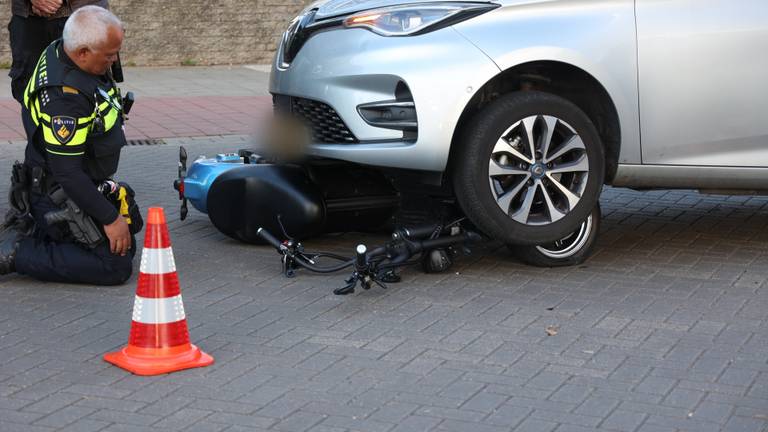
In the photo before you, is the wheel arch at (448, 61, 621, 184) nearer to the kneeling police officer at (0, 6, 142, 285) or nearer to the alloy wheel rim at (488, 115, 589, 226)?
the alloy wheel rim at (488, 115, 589, 226)

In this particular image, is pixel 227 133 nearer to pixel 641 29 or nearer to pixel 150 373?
pixel 641 29

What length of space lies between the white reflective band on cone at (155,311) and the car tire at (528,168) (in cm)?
164

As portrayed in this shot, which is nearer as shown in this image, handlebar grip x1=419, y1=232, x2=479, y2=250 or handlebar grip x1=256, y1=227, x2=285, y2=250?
handlebar grip x1=419, y1=232, x2=479, y2=250

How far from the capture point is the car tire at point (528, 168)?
5539mm

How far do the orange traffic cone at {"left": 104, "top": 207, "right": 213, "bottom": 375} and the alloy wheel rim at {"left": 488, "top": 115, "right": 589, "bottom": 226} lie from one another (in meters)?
1.70

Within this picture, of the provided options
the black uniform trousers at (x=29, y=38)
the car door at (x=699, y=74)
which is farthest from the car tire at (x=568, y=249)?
the black uniform trousers at (x=29, y=38)

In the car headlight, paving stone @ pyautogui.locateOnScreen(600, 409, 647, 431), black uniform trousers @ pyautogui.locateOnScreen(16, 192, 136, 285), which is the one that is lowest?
paving stone @ pyautogui.locateOnScreen(600, 409, 647, 431)

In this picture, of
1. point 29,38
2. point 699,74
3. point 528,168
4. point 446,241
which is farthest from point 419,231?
point 29,38

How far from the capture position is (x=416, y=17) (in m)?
5.61

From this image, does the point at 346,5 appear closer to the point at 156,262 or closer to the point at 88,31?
the point at 88,31

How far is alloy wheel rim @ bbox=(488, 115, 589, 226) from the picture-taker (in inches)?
219

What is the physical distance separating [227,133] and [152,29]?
5108mm

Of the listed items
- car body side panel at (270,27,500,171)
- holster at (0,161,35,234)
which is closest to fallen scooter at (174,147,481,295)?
car body side panel at (270,27,500,171)

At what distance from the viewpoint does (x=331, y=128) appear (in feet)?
19.2
